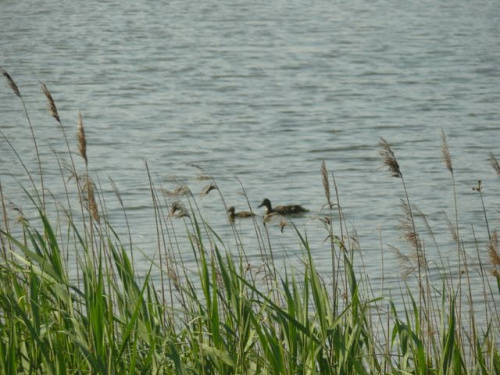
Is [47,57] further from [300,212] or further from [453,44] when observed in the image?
→ [300,212]

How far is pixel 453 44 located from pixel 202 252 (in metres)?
22.4

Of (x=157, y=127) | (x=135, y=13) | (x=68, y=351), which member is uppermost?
(x=68, y=351)

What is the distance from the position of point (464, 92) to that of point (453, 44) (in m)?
6.51

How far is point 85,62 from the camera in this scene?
24.3 m

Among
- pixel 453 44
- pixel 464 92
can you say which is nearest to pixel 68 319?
pixel 464 92

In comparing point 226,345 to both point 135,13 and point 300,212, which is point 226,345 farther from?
point 135,13

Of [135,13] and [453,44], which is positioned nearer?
[453,44]

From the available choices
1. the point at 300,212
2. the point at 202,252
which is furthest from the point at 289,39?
the point at 202,252

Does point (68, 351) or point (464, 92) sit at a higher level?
point (68, 351)

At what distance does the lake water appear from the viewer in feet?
39.0

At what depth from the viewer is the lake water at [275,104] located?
468 inches

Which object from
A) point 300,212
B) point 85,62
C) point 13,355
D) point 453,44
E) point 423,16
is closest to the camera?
point 13,355

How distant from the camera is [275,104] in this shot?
1934 cm

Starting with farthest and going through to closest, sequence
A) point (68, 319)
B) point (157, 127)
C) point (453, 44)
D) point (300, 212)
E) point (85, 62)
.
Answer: point (453, 44), point (85, 62), point (157, 127), point (300, 212), point (68, 319)
